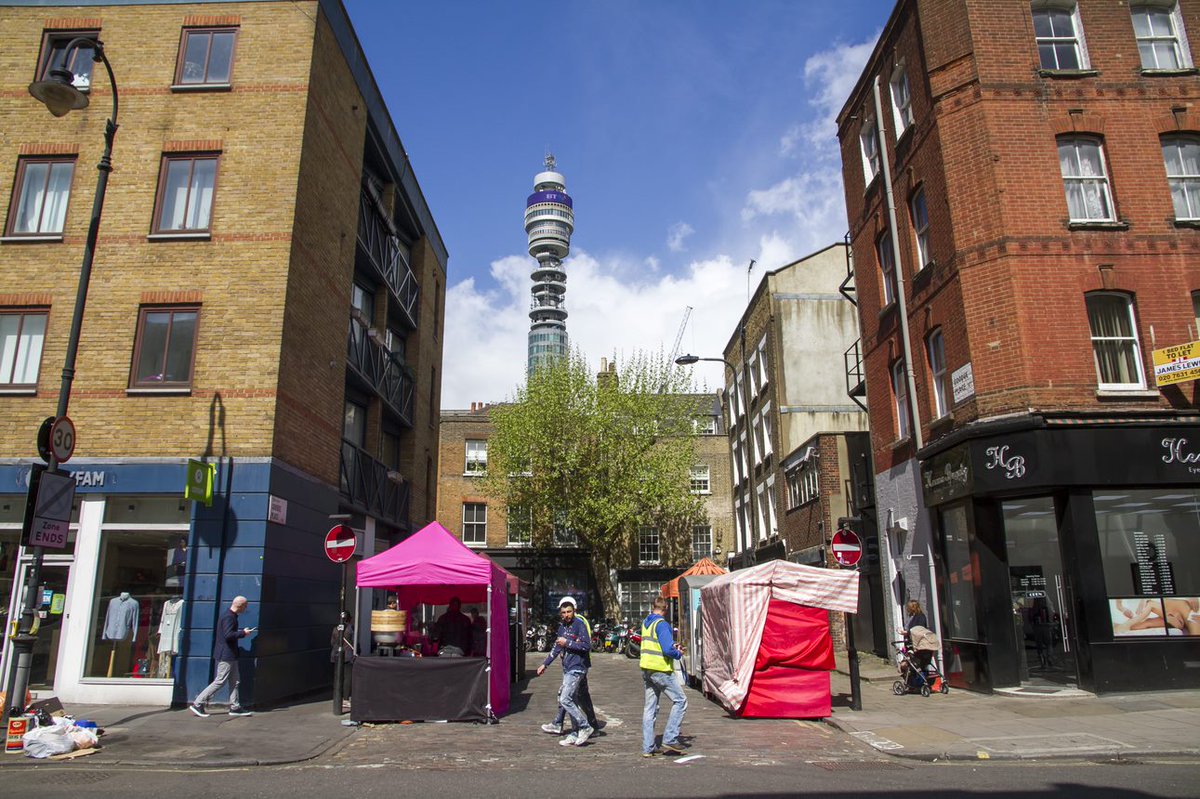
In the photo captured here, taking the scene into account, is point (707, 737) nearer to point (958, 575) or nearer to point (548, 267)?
point (958, 575)

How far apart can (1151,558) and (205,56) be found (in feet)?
66.4

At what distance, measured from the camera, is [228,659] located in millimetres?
12469

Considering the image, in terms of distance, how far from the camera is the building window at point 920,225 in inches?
675

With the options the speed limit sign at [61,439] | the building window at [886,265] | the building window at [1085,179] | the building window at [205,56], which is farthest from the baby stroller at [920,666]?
the building window at [205,56]

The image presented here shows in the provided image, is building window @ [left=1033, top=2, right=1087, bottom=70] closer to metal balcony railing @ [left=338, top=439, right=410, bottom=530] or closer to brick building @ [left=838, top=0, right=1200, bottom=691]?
brick building @ [left=838, top=0, right=1200, bottom=691]

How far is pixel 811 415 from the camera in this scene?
29578mm

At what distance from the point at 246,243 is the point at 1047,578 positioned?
1684cm

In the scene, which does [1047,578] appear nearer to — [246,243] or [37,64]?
[246,243]

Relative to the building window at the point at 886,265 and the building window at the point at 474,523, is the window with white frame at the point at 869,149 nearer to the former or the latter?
the building window at the point at 886,265

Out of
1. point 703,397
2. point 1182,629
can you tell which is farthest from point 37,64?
point 703,397

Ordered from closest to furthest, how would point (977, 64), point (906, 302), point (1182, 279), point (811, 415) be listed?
1. point (1182, 279)
2. point (977, 64)
3. point (906, 302)
4. point (811, 415)

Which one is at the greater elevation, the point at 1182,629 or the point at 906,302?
the point at 906,302

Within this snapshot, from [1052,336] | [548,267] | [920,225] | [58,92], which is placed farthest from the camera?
[548,267]

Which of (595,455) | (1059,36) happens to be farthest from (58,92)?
(595,455)
